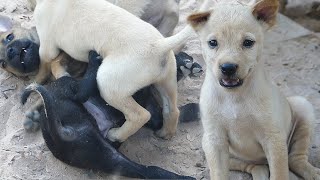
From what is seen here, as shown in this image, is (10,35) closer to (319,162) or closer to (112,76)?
(112,76)

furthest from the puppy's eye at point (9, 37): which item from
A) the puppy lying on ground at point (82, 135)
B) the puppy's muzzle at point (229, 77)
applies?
the puppy's muzzle at point (229, 77)

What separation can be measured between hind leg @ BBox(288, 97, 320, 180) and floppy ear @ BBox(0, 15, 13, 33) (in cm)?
222

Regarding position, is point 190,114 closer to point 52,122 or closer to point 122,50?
point 122,50

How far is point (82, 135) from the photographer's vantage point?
3.96 metres

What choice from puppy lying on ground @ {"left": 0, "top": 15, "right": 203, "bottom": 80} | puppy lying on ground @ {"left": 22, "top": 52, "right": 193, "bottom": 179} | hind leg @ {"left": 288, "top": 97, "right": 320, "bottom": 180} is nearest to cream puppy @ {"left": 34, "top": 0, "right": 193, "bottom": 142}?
puppy lying on ground @ {"left": 22, "top": 52, "right": 193, "bottom": 179}

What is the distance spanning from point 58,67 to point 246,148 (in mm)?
1561

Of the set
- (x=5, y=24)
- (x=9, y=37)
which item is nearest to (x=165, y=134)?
(x=9, y=37)

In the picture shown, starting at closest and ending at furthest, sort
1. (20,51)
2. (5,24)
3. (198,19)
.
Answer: (198,19), (20,51), (5,24)

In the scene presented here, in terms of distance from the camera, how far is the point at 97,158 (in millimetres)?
3934

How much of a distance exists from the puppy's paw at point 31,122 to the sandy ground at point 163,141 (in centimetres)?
4

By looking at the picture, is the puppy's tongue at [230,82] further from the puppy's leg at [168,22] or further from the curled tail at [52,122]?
the puppy's leg at [168,22]

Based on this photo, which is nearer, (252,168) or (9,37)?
(252,168)

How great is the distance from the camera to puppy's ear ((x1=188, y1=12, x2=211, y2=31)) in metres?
3.42

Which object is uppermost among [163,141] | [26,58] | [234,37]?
[234,37]
